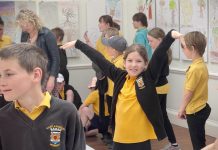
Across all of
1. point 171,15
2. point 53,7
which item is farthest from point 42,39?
point 53,7

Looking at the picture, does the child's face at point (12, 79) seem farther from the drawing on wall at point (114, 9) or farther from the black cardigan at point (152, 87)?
the drawing on wall at point (114, 9)

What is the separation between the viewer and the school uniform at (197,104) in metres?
4.15

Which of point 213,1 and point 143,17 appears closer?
point 213,1

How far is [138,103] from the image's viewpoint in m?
3.41

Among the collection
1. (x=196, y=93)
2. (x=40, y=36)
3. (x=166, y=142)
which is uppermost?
(x=40, y=36)

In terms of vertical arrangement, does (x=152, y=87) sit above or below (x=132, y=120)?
above

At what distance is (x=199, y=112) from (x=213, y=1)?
6.44ft

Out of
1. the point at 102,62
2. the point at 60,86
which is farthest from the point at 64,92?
the point at 102,62

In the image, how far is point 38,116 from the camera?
201 cm

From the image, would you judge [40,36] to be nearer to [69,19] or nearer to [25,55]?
[25,55]

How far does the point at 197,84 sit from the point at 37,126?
251 cm

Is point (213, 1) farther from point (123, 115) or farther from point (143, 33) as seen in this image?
point (123, 115)

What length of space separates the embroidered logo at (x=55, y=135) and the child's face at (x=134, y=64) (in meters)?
1.51

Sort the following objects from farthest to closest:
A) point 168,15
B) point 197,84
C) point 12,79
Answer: point 168,15 < point 197,84 < point 12,79
